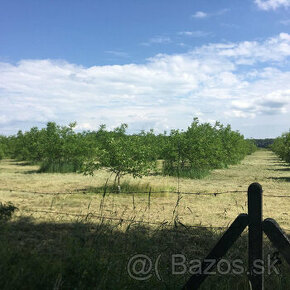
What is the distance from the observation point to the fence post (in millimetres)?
3127

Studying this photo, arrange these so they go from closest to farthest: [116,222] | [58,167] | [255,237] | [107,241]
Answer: [255,237] < [107,241] < [116,222] < [58,167]

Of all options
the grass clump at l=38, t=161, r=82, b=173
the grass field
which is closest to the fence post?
the grass field

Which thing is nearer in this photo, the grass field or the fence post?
the fence post

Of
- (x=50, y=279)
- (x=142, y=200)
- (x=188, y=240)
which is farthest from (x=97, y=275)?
(x=142, y=200)

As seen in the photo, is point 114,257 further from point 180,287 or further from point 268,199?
point 268,199

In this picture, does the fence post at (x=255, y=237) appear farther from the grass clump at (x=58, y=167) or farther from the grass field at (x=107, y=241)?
the grass clump at (x=58, y=167)

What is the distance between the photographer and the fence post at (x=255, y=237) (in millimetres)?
3127

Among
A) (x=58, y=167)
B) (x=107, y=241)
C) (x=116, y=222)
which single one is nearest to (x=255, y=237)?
(x=107, y=241)

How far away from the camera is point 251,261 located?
10.5 feet

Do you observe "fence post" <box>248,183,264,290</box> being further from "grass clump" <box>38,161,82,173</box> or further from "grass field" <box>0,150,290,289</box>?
"grass clump" <box>38,161,82,173</box>

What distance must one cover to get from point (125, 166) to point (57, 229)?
7056 mm

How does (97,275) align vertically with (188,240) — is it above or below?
above

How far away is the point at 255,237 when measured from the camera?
3160 mm

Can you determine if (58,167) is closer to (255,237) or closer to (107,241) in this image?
(107,241)
